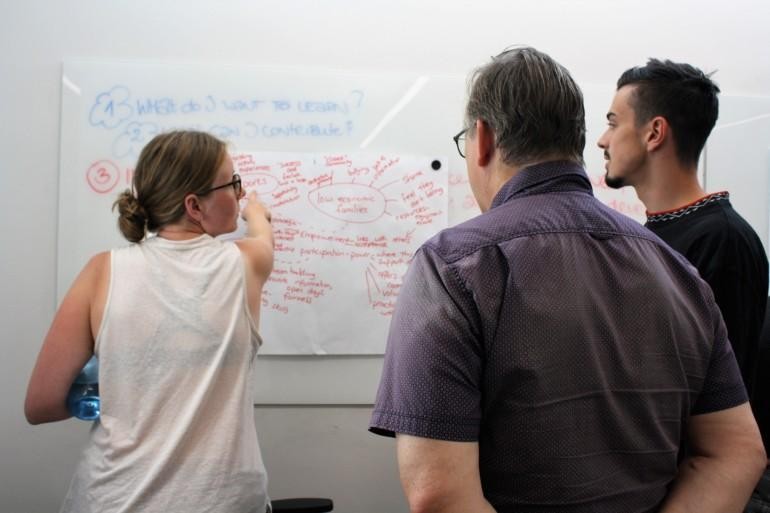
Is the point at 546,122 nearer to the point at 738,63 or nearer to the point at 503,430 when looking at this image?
the point at 503,430

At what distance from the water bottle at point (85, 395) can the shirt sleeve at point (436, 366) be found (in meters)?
0.79

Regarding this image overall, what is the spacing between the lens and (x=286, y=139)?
1775mm

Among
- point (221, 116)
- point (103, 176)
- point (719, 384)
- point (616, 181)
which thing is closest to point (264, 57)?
point (221, 116)

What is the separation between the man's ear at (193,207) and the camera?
3.79ft

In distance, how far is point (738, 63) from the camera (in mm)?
2031

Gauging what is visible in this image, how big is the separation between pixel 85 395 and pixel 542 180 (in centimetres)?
102

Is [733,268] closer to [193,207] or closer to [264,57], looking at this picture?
[193,207]

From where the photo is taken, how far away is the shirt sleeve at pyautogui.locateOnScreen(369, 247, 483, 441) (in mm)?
631

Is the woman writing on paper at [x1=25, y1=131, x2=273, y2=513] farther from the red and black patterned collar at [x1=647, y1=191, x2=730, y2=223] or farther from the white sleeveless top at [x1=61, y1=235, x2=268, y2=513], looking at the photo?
the red and black patterned collar at [x1=647, y1=191, x2=730, y2=223]

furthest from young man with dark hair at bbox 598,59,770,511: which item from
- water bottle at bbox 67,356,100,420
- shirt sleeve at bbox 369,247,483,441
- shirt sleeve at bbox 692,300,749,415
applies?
water bottle at bbox 67,356,100,420

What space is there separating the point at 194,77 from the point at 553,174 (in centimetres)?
138

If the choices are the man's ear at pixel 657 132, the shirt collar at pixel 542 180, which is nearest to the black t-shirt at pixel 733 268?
the man's ear at pixel 657 132

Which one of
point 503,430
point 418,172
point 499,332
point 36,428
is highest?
point 418,172

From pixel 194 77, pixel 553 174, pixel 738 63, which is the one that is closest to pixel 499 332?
pixel 553 174
